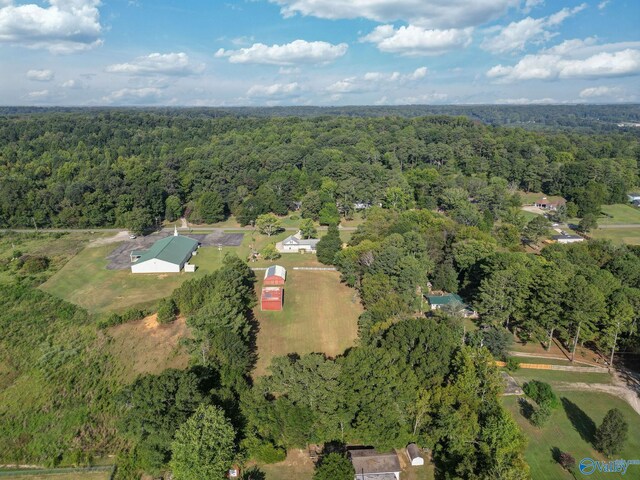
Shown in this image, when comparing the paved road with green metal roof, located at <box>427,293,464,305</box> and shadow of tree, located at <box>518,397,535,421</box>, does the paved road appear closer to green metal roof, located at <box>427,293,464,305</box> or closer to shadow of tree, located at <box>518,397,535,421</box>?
green metal roof, located at <box>427,293,464,305</box>

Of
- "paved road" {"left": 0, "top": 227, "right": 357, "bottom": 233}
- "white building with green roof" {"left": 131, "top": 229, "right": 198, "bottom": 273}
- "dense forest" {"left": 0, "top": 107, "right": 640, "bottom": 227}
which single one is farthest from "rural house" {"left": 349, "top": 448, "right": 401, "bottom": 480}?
"paved road" {"left": 0, "top": 227, "right": 357, "bottom": 233}

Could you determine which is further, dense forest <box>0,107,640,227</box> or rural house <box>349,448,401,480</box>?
dense forest <box>0,107,640,227</box>

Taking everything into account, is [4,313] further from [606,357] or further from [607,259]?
[607,259]

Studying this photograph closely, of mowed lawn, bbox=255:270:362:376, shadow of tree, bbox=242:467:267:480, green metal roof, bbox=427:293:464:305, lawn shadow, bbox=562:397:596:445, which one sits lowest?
lawn shadow, bbox=562:397:596:445

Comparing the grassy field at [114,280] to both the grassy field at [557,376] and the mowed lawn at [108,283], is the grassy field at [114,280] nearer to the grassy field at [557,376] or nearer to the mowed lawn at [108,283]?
the mowed lawn at [108,283]

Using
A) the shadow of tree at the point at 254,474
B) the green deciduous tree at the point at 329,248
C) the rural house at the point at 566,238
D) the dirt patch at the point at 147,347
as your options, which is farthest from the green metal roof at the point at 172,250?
the rural house at the point at 566,238

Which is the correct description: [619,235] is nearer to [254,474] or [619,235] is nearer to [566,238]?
[566,238]
